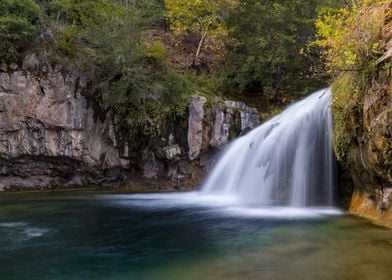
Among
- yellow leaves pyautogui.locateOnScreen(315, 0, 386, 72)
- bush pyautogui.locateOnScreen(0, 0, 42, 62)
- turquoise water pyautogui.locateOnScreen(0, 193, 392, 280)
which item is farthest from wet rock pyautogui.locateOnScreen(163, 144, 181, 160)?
yellow leaves pyautogui.locateOnScreen(315, 0, 386, 72)

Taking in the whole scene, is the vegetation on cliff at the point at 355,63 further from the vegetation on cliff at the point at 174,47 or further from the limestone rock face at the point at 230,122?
the limestone rock face at the point at 230,122

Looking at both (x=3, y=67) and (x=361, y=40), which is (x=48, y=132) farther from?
(x=361, y=40)

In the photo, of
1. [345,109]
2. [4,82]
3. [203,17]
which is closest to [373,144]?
[345,109]

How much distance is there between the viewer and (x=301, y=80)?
60.2 feet

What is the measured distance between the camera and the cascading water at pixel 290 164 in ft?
35.2

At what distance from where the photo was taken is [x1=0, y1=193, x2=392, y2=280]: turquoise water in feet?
17.9

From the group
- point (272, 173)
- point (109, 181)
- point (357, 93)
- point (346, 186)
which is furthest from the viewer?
point (109, 181)

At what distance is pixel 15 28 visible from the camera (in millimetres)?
15219

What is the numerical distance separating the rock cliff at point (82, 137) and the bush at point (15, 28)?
52 centimetres

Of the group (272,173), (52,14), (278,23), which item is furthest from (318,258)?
(52,14)

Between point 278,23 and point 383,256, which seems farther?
point 278,23

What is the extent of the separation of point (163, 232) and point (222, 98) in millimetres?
10041

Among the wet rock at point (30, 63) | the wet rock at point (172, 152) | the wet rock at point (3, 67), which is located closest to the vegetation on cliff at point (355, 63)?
the wet rock at point (172, 152)

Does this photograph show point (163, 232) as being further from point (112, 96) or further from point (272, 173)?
point (112, 96)
